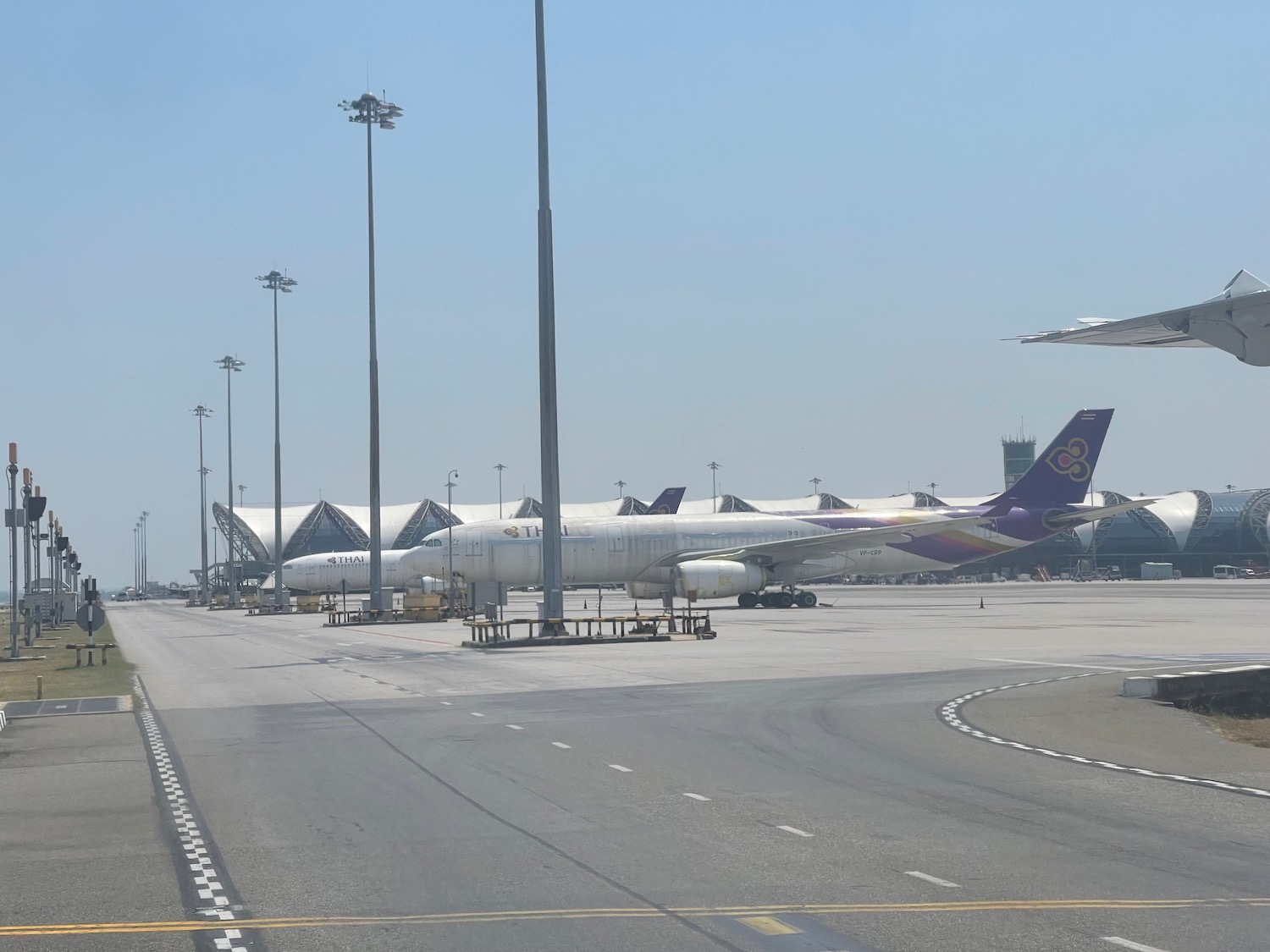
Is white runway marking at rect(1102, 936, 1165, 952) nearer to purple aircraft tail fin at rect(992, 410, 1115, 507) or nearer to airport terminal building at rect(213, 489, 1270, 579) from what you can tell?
purple aircraft tail fin at rect(992, 410, 1115, 507)

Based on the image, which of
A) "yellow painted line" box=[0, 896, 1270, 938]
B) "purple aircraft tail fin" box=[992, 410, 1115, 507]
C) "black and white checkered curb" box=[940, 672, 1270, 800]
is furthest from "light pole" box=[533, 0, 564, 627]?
"purple aircraft tail fin" box=[992, 410, 1115, 507]

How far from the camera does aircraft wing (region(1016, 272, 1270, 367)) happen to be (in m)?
20.9

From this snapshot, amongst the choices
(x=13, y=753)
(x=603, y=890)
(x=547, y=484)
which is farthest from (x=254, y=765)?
(x=547, y=484)

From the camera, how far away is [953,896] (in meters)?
8.98

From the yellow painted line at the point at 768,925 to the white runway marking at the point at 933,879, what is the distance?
1530 millimetres

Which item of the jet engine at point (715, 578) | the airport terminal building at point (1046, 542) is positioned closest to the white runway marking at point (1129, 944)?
the jet engine at point (715, 578)

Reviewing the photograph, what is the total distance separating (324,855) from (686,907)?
11.1ft

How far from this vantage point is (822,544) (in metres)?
64.6

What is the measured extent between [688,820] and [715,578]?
49263 millimetres

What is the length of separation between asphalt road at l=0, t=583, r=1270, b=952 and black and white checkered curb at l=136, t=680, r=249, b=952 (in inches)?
3.1

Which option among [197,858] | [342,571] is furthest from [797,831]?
[342,571]

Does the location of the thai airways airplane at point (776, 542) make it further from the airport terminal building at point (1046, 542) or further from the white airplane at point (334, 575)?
the airport terminal building at point (1046, 542)

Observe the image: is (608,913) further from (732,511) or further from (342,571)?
(732,511)

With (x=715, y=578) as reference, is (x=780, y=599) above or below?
below
